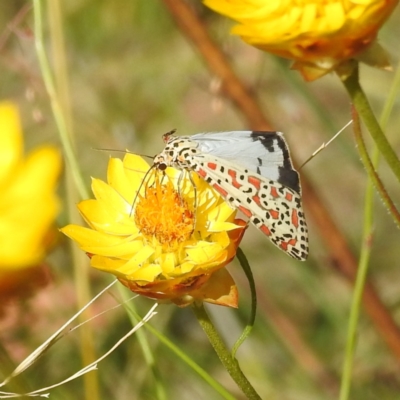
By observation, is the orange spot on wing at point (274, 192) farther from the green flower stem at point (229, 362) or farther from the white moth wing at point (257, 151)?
the green flower stem at point (229, 362)

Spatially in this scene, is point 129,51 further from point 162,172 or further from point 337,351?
point 162,172

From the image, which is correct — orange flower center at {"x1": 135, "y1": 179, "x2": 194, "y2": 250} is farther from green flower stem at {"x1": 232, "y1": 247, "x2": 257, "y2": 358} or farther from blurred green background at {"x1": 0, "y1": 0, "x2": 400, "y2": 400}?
blurred green background at {"x1": 0, "y1": 0, "x2": 400, "y2": 400}

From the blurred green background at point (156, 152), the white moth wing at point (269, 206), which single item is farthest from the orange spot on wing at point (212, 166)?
the blurred green background at point (156, 152)

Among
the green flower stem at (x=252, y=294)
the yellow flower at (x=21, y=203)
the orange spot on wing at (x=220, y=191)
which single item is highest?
the yellow flower at (x=21, y=203)

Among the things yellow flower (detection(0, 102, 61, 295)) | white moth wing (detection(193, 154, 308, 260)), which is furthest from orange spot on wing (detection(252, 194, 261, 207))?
yellow flower (detection(0, 102, 61, 295))

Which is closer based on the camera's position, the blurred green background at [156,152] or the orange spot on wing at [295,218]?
the orange spot on wing at [295,218]

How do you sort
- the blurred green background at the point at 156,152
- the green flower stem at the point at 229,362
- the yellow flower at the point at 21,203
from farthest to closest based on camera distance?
the blurred green background at the point at 156,152 → the green flower stem at the point at 229,362 → the yellow flower at the point at 21,203

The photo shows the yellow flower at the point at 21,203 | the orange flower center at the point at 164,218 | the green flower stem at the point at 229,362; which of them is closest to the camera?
the yellow flower at the point at 21,203
